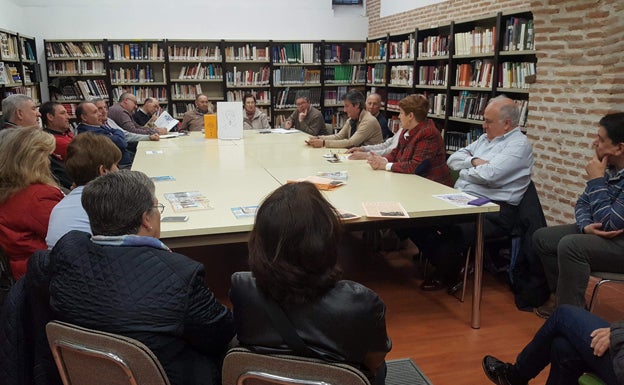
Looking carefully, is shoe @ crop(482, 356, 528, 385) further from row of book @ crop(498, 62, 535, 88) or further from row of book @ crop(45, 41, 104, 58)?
row of book @ crop(45, 41, 104, 58)

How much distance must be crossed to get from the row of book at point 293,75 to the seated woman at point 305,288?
725 cm

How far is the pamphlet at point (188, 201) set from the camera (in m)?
2.65

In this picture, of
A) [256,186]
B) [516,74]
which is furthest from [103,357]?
[516,74]

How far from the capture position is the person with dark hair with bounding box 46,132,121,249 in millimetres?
2102

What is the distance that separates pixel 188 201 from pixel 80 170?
24.1 inches

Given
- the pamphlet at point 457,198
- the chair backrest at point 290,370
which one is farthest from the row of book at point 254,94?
the chair backrest at point 290,370

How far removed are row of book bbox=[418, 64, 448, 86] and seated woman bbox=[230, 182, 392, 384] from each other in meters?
5.06

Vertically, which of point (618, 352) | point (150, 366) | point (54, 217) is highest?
point (54, 217)

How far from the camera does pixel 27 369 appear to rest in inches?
62.2

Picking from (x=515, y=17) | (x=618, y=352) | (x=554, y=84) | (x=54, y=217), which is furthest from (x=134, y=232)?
(x=515, y=17)

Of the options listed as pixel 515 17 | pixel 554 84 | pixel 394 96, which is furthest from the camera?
pixel 394 96

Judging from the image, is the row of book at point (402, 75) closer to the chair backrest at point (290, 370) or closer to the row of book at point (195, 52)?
the row of book at point (195, 52)

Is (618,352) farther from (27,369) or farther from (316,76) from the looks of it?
(316,76)

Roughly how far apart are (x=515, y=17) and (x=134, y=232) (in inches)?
175
